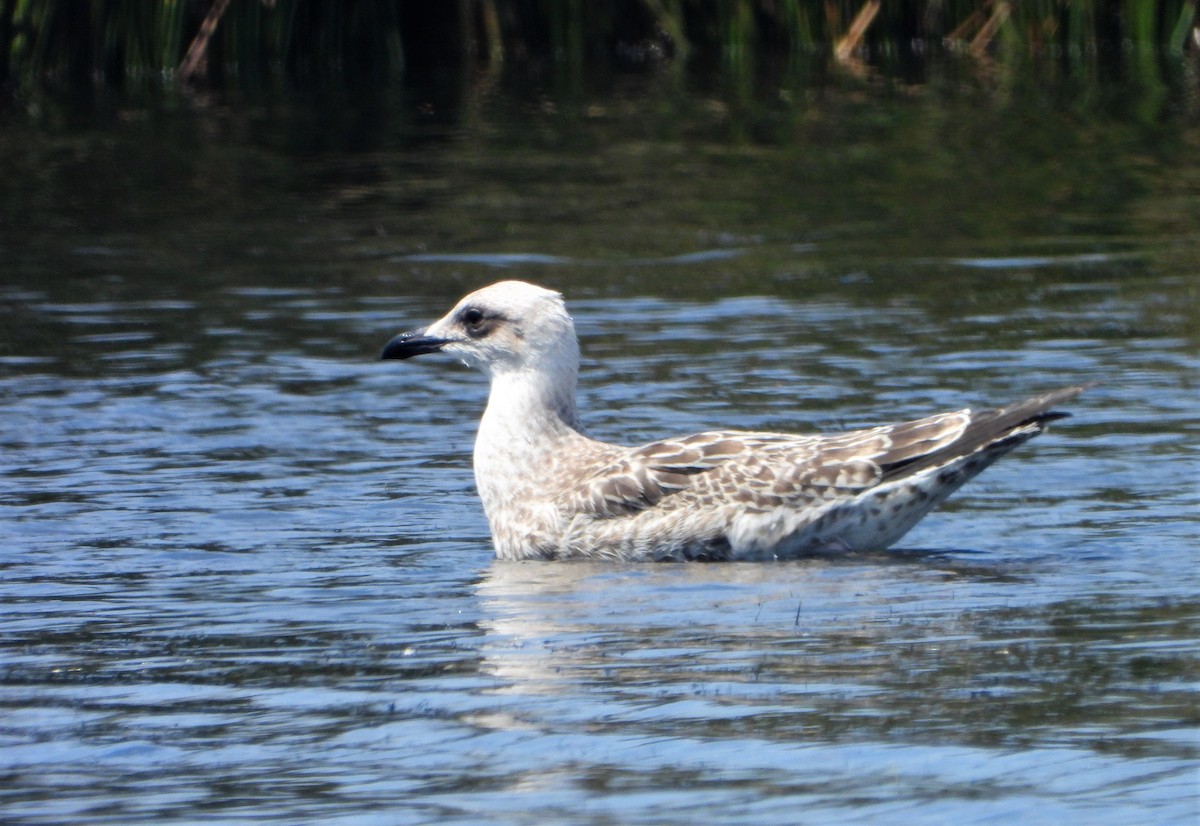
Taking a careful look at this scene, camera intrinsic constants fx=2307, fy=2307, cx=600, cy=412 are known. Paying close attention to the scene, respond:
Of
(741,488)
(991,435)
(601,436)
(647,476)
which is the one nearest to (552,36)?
(601,436)

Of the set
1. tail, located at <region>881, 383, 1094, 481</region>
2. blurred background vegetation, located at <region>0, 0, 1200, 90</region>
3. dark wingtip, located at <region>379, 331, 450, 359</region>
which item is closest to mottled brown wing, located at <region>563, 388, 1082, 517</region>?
tail, located at <region>881, 383, 1094, 481</region>

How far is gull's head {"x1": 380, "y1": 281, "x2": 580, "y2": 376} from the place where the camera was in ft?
28.9

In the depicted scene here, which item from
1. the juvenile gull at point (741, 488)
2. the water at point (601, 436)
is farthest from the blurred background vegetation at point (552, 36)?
the juvenile gull at point (741, 488)

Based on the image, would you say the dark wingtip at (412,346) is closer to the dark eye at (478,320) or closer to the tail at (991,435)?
the dark eye at (478,320)

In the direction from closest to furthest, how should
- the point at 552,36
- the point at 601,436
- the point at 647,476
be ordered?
1. the point at 647,476
2. the point at 601,436
3. the point at 552,36

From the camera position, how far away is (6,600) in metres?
7.47

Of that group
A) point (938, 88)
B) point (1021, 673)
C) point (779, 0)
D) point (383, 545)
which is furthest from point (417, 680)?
point (779, 0)

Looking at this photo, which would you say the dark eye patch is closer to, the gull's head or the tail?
the gull's head

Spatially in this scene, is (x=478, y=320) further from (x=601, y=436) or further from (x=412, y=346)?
(x=601, y=436)

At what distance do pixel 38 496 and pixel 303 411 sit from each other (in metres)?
1.90

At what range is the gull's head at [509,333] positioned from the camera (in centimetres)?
881

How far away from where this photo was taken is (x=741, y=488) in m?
8.18

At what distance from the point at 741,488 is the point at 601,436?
6.56 ft

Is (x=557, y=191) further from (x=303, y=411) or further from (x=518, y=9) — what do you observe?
(x=518, y=9)
